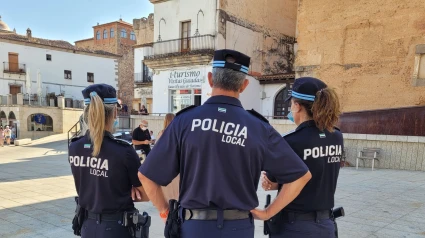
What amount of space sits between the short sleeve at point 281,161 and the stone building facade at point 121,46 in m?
35.3

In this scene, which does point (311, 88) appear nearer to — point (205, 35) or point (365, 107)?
point (365, 107)

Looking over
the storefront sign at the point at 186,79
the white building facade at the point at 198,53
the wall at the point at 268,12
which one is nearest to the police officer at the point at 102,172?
the white building facade at the point at 198,53

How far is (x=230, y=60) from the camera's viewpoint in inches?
69.7

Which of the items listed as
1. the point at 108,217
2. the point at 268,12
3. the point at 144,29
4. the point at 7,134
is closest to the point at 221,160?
the point at 108,217

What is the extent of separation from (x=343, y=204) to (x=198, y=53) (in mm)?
Answer: 13930

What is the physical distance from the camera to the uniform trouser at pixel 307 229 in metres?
2.18

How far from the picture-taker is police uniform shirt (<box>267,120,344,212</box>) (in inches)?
86.9

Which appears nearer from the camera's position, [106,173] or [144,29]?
[106,173]

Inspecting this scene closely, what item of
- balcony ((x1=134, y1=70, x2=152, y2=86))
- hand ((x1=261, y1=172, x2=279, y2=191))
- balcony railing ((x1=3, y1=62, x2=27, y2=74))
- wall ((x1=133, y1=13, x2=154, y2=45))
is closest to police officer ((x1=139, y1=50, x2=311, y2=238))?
hand ((x1=261, y1=172, x2=279, y2=191))

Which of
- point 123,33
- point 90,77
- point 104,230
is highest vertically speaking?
point 123,33

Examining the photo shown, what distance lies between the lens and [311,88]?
7.55 ft

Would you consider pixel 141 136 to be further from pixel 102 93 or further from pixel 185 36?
pixel 185 36

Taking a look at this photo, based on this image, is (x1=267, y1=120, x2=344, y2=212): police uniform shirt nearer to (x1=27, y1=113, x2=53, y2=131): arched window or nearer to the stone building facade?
(x1=27, y1=113, x2=53, y2=131): arched window

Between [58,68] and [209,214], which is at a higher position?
[58,68]
